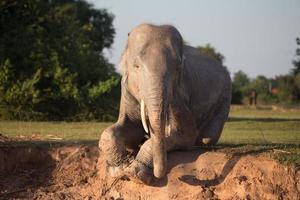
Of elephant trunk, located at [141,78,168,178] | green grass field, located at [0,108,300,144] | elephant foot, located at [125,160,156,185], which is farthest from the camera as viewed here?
green grass field, located at [0,108,300,144]

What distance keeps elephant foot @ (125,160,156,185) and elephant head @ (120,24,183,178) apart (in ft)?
1.38

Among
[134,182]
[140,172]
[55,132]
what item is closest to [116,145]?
[134,182]

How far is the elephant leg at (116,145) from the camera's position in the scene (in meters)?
8.66

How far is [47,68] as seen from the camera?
73.7ft

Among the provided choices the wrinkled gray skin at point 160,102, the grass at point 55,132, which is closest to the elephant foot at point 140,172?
the wrinkled gray skin at point 160,102

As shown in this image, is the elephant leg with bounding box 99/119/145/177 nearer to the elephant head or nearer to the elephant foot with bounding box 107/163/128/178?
the elephant foot with bounding box 107/163/128/178

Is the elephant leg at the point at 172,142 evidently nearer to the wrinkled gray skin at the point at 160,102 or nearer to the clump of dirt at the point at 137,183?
the wrinkled gray skin at the point at 160,102

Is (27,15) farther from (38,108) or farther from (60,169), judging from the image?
(60,169)

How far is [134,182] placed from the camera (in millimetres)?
8625

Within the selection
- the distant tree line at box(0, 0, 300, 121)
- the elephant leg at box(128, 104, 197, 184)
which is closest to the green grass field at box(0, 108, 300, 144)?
the distant tree line at box(0, 0, 300, 121)

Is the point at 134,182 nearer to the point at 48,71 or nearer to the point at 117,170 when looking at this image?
the point at 117,170

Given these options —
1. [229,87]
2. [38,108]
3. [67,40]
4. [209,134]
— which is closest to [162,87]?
[209,134]

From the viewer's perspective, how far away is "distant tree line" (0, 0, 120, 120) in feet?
69.5

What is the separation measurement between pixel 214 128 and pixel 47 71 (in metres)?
13.1
